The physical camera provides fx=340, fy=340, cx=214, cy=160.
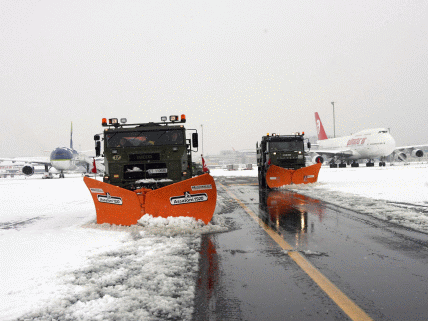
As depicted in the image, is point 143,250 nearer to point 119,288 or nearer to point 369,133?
point 119,288

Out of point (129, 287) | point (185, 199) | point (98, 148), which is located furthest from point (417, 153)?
point (129, 287)

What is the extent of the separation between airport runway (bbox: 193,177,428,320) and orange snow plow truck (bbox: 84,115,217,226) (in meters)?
0.99

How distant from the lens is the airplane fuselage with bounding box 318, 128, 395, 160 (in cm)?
4109

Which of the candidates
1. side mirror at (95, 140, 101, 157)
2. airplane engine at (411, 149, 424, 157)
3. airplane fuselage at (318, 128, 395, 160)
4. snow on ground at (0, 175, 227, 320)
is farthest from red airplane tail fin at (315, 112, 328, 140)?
snow on ground at (0, 175, 227, 320)

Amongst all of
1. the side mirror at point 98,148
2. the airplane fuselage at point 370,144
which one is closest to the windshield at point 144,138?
the side mirror at point 98,148

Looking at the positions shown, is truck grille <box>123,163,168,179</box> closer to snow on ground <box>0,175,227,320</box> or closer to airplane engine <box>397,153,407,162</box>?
snow on ground <box>0,175,227,320</box>

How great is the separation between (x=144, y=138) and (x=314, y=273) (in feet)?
19.6

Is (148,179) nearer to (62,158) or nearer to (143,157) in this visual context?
(143,157)

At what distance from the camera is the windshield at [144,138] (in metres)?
8.56

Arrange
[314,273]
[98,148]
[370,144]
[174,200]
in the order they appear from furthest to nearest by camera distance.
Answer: [370,144], [98,148], [174,200], [314,273]

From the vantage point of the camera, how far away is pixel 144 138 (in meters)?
8.67

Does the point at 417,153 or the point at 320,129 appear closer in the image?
the point at 417,153

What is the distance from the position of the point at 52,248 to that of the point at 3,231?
248cm

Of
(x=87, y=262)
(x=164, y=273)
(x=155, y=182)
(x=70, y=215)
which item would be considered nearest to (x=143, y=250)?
(x=87, y=262)
